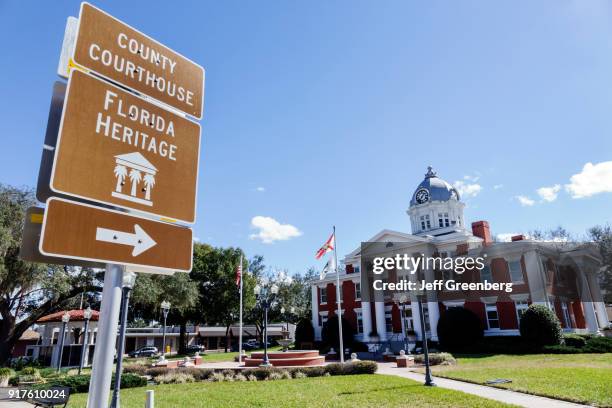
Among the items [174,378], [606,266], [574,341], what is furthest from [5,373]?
[606,266]

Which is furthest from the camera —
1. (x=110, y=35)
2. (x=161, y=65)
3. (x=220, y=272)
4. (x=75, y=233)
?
(x=220, y=272)

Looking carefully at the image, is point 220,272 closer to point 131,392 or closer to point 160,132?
point 131,392

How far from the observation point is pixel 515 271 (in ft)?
106

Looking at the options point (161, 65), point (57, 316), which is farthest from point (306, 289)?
point (161, 65)

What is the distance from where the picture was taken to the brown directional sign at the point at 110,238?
2.07 meters

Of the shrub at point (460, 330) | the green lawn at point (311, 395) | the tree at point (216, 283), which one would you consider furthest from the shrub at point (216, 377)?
the tree at point (216, 283)

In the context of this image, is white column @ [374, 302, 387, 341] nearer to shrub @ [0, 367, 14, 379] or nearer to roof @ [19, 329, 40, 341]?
shrub @ [0, 367, 14, 379]

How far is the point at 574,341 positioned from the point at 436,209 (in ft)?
58.8

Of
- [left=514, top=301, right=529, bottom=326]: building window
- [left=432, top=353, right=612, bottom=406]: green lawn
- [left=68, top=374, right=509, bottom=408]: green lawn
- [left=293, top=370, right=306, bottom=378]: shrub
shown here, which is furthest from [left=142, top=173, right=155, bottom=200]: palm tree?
[left=514, top=301, right=529, bottom=326]: building window

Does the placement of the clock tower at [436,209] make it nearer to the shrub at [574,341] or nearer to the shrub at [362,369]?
the shrub at [574,341]

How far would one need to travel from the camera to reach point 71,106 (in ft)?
7.50

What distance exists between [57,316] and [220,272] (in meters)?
16.8

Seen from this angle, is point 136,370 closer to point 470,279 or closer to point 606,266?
point 470,279

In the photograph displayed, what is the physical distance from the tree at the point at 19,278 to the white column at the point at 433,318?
2637 cm
